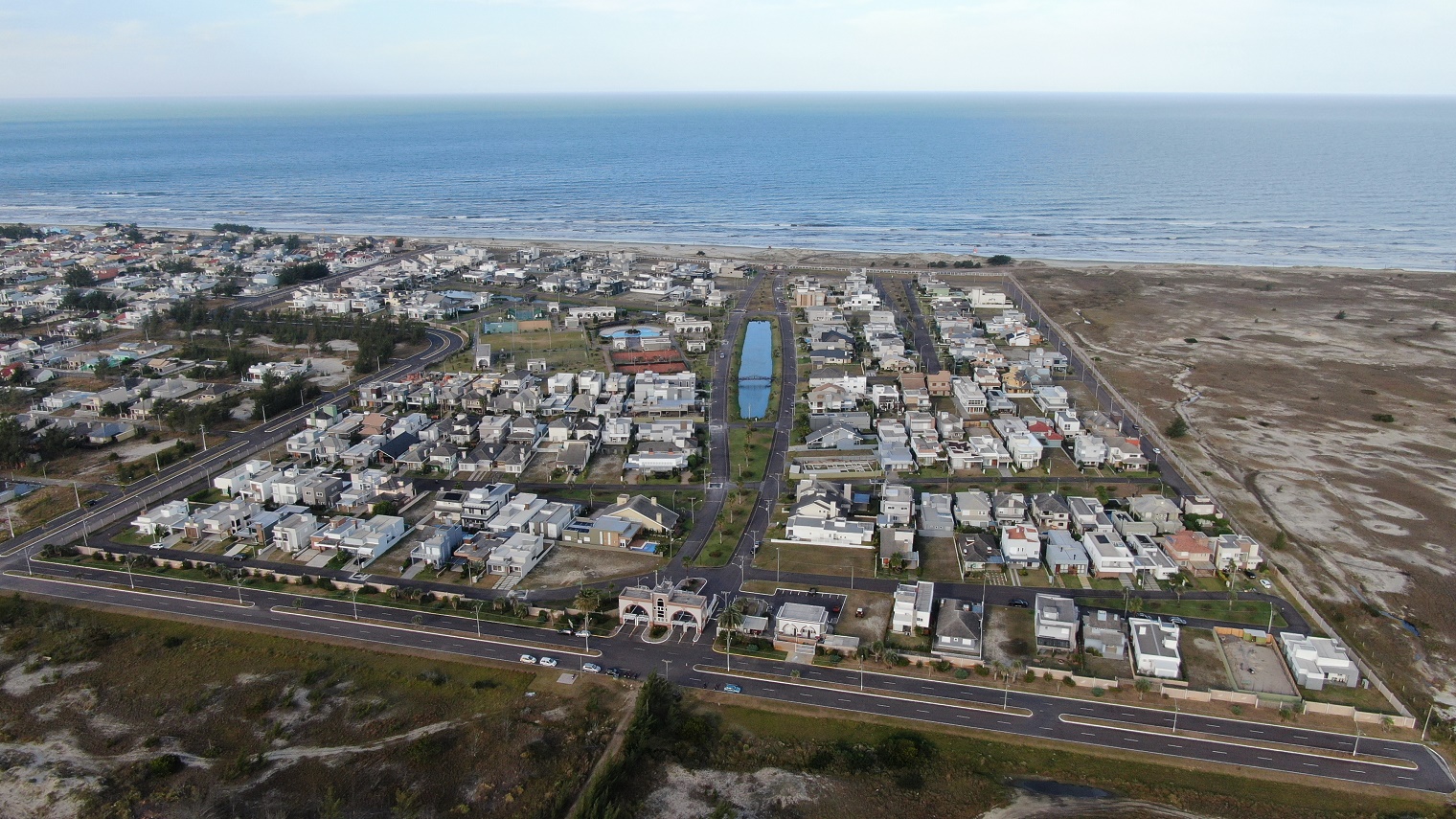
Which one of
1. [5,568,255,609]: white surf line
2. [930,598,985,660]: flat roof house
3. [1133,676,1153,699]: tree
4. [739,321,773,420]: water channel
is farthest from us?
[739,321,773,420]: water channel

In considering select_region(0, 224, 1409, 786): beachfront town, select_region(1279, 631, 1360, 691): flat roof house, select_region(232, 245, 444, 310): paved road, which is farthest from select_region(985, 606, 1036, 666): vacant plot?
select_region(232, 245, 444, 310): paved road

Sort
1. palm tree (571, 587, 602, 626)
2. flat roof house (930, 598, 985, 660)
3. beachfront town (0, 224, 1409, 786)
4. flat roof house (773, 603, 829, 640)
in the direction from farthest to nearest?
palm tree (571, 587, 602, 626)
beachfront town (0, 224, 1409, 786)
flat roof house (773, 603, 829, 640)
flat roof house (930, 598, 985, 660)

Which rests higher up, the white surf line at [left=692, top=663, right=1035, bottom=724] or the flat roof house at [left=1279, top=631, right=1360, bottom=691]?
the flat roof house at [left=1279, top=631, right=1360, bottom=691]

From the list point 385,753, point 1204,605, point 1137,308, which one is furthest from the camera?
point 1137,308

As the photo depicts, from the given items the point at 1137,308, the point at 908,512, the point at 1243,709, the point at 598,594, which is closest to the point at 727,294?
the point at 1137,308

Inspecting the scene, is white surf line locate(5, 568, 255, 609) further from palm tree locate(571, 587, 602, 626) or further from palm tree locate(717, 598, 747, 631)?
palm tree locate(717, 598, 747, 631)

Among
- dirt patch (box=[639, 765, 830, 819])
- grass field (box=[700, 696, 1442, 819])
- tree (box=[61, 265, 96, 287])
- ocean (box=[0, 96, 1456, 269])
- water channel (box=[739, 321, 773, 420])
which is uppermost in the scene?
ocean (box=[0, 96, 1456, 269])

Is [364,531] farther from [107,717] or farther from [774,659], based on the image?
[774,659]
